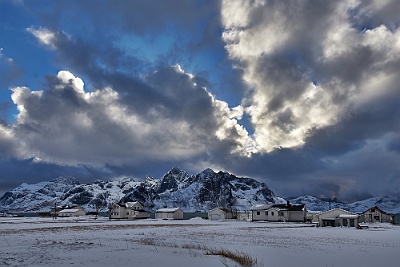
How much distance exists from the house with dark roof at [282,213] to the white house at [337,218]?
2310 cm

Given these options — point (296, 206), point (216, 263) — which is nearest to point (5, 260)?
point (216, 263)

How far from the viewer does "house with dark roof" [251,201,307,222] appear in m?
111

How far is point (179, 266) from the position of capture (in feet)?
62.9

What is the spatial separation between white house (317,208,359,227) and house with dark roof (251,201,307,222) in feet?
75.8

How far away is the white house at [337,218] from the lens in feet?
277

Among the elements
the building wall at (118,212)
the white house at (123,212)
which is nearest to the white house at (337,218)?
the white house at (123,212)

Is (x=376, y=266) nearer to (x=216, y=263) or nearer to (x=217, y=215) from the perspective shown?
(x=216, y=263)

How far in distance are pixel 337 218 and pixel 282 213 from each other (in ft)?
88.4

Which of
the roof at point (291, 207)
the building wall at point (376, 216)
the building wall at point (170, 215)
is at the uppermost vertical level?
the roof at point (291, 207)

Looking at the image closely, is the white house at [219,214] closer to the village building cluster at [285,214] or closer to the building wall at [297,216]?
the village building cluster at [285,214]

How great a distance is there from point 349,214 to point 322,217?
6825 mm

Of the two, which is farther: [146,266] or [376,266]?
[376,266]

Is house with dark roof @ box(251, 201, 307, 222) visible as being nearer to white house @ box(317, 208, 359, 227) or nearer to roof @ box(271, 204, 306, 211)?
roof @ box(271, 204, 306, 211)

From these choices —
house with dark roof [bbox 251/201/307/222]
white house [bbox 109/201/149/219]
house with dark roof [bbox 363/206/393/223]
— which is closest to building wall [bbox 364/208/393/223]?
house with dark roof [bbox 363/206/393/223]
